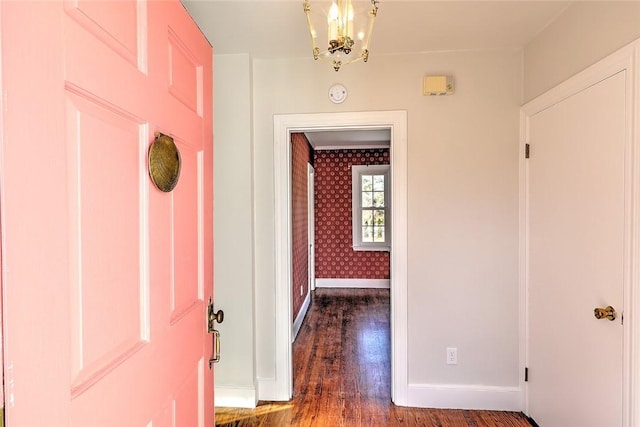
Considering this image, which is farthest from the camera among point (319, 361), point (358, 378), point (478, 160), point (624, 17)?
point (319, 361)

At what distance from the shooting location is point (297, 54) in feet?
7.72

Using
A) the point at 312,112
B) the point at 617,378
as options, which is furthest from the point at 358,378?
the point at 312,112

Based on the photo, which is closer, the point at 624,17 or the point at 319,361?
the point at 624,17

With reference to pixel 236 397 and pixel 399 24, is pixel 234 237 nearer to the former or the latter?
pixel 236 397

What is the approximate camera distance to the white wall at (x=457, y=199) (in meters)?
2.31

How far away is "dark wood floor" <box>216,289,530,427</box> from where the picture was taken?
88.0 inches

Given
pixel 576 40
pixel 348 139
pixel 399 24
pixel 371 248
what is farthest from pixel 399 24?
pixel 371 248

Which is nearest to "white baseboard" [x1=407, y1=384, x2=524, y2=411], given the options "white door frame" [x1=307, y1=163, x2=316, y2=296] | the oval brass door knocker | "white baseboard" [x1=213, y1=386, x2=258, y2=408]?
"white baseboard" [x1=213, y1=386, x2=258, y2=408]

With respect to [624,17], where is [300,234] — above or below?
below

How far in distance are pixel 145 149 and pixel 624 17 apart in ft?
6.37

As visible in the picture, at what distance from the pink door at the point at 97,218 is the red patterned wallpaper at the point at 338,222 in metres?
4.79

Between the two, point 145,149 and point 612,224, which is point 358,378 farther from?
point 145,149

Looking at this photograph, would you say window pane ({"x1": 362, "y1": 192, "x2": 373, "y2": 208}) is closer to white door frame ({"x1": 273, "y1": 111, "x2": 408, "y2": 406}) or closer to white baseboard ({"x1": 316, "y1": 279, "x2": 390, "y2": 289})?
white baseboard ({"x1": 316, "y1": 279, "x2": 390, "y2": 289})

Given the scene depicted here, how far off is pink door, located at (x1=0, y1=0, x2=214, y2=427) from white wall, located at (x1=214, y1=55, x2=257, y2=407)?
1259 mm
